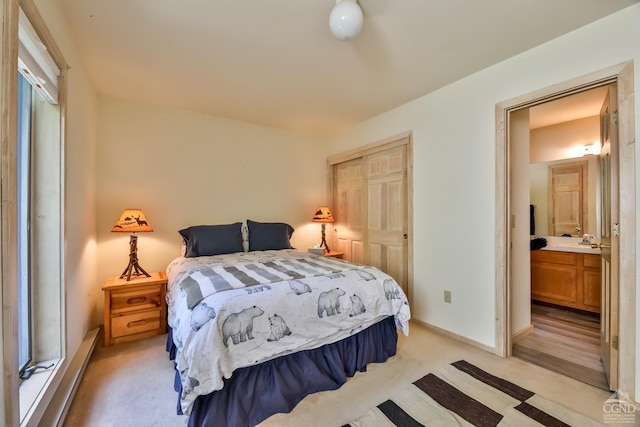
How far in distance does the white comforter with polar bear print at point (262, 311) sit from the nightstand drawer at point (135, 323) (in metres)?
0.71

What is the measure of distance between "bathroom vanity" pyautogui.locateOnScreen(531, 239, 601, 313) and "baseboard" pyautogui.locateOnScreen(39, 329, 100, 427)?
15.8ft

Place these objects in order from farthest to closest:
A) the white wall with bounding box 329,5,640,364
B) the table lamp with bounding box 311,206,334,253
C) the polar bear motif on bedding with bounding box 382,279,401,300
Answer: the table lamp with bounding box 311,206,334,253, the polar bear motif on bedding with bounding box 382,279,401,300, the white wall with bounding box 329,5,640,364

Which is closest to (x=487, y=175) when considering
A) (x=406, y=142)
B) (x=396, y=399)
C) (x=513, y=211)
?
(x=513, y=211)

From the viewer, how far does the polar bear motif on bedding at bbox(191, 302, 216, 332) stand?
1481 millimetres

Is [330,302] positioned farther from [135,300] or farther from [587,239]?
[587,239]

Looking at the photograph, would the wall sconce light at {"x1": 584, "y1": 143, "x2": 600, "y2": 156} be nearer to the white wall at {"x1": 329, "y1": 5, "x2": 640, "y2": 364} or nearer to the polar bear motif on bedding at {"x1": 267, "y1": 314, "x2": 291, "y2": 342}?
the white wall at {"x1": 329, "y1": 5, "x2": 640, "y2": 364}

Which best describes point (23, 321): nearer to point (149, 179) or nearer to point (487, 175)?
point (149, 179)

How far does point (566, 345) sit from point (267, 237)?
318 cm

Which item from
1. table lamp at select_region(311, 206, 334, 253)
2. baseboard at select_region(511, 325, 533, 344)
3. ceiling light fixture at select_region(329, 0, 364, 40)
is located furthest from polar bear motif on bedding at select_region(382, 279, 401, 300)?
table lamp at select_region(311, 206, 334, 253)

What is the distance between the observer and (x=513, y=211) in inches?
105

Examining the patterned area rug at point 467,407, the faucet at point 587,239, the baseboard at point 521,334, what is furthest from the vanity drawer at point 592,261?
the patterned area rug at point 467,407

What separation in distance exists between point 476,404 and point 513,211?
1781 mm

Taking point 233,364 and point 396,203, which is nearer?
point 233,364

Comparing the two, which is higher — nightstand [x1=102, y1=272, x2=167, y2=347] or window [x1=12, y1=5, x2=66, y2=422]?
window [x1=12, y1=5, x2=66, y2=422]
